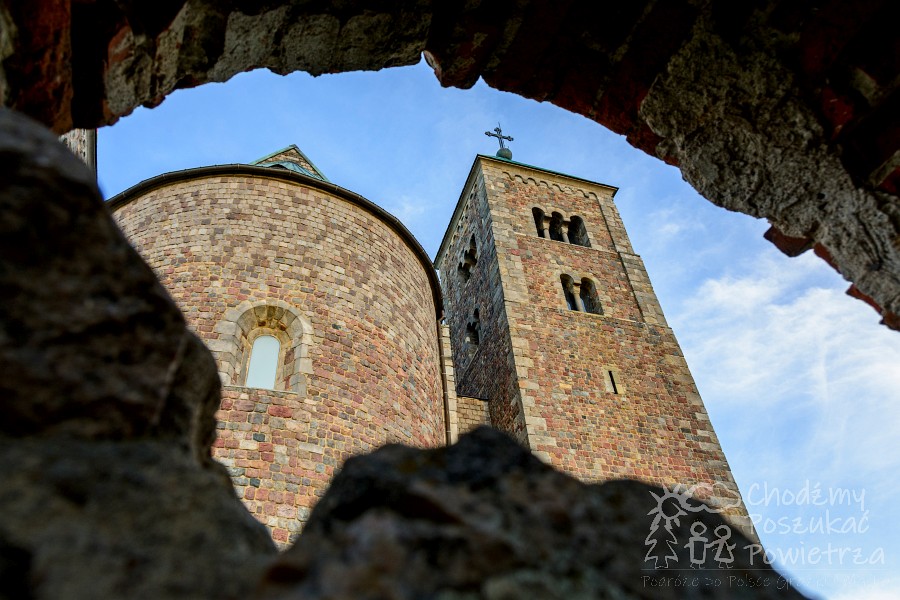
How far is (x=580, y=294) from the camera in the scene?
1472 centimetres

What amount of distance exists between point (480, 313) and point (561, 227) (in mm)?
3791

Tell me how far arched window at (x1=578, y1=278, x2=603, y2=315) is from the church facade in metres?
0.06

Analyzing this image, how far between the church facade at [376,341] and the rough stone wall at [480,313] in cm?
8

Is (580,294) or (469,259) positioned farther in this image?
(469,259)

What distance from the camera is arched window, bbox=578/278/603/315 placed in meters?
14.2

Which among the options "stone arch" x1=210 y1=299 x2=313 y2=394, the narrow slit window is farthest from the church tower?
"stone arch" x1=210 y1=299 x2=313 y2=394

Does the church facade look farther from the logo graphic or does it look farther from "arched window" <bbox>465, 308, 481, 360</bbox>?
the logo graphic

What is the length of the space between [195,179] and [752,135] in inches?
294

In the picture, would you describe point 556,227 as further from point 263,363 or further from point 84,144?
point 84,144

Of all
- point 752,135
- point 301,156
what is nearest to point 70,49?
point 752,135

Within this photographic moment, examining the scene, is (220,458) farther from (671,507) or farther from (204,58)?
(671,507)

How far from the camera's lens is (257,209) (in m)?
7.73

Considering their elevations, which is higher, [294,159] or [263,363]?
[294,159]

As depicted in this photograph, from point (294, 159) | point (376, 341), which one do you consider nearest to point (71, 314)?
point (376, 341)
